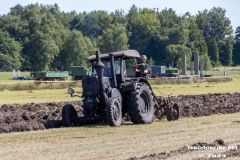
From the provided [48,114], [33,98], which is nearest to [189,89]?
[33,98]

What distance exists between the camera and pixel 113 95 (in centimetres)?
1905

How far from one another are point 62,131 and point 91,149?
3906mm

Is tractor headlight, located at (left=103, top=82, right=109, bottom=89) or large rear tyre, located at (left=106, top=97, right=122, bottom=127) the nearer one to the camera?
large rear tyre, located at (left=106, top=97, right=122, bottom=127)

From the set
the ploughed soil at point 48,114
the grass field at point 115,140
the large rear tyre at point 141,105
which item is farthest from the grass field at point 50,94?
the grass field at point 115,140

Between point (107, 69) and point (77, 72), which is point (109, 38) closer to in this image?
point (77, 72)

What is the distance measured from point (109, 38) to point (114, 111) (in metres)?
87.3

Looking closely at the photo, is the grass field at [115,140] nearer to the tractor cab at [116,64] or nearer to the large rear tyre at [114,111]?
the large rear tyre at [114,111]

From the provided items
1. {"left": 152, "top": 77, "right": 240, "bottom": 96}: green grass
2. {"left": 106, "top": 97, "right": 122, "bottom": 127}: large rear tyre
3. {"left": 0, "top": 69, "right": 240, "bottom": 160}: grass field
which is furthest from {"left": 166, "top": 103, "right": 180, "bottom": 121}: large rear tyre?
{"left": 152, "top": 77, "right": 240, "bottom": 96}: green grass

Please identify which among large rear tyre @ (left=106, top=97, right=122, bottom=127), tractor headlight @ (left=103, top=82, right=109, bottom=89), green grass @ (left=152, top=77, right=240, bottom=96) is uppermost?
tractor headlight @ (left=103, top=82, right=109, bottom=89)

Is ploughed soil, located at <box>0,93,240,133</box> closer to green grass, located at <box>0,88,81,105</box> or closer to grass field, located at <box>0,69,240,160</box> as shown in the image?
grass field, located at <box>0,69,240,160</box>

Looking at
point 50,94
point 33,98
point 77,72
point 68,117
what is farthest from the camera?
point 77,72

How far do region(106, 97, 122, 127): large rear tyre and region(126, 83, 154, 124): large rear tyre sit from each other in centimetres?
52

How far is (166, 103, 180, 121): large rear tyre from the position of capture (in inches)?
823

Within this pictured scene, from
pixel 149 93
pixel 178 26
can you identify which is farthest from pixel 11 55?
pixel 149 93
